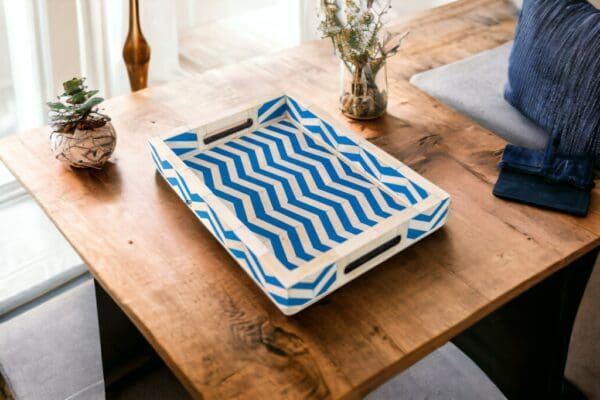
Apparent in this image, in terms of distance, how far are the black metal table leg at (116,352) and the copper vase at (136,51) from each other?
0.72m

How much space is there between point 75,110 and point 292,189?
1.38 ft

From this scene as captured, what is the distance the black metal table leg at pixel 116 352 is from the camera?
1394mm

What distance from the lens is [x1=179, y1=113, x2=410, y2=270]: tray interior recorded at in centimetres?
114

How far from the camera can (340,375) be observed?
0.95 metres

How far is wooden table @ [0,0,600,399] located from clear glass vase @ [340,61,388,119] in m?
0.03

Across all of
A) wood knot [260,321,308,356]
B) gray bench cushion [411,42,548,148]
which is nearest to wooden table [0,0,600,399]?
wood knot [260,321,308,356]

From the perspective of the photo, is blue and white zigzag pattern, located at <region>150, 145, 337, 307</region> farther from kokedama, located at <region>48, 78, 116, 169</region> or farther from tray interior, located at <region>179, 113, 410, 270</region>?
kokedama, located at <region>48, 78, 116, 169</region>

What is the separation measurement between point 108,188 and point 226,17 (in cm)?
216

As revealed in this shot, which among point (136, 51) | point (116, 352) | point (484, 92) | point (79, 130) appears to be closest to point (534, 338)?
point (484, 92)

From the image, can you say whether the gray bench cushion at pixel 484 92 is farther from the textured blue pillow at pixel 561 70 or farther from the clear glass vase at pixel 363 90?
the clear glass vase at pixel 363 90

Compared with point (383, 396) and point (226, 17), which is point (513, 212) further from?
point (226, 17)

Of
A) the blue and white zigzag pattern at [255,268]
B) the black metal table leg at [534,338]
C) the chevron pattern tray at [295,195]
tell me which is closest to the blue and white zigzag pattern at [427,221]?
the chevron pattern tray at [295,195]

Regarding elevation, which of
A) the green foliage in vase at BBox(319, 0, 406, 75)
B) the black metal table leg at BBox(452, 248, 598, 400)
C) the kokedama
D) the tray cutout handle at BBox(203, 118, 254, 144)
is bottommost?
the black metal table leg at BBox(452, 248, 598, 400)

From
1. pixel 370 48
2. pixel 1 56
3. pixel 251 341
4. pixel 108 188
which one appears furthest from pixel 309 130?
pixel 1 56
